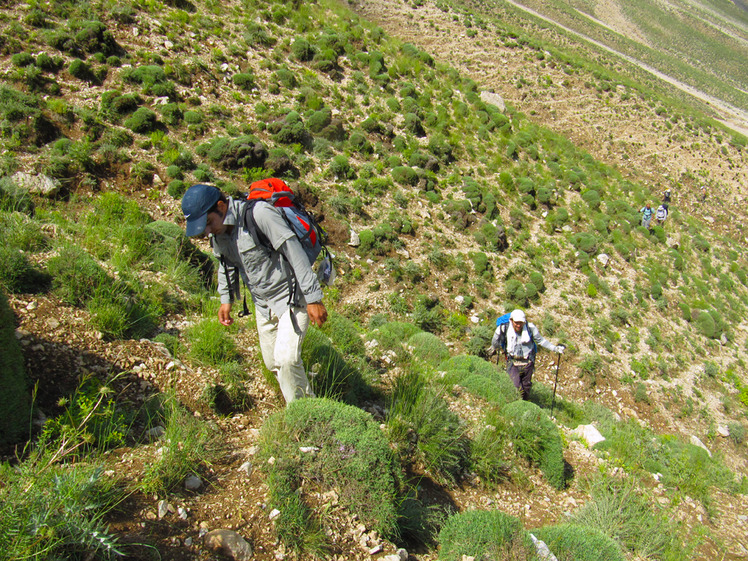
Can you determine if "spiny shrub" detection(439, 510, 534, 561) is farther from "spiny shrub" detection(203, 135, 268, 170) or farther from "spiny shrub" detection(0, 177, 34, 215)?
"spiny shrub" detection(203, 135, 268, 170)

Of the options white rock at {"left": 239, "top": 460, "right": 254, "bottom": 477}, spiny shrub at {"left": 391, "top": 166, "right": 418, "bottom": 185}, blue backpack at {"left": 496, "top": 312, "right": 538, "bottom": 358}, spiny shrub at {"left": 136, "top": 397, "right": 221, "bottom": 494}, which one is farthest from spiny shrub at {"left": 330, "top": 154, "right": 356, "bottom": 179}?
white rock at {"left": 239, "top": 460, "right": 254, "bottom": 477}

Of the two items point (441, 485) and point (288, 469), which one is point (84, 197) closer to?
point (288, 469)

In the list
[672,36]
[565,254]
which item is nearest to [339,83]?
[565,254]

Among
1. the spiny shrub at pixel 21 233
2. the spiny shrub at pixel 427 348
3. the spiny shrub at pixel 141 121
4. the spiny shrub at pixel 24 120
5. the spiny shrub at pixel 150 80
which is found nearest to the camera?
the spiny shrub at pixel 21 233

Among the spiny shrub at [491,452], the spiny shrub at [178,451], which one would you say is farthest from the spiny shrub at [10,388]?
the spiny shrub at [491,452]

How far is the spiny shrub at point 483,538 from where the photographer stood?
2922 millimetres

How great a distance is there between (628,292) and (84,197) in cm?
1502

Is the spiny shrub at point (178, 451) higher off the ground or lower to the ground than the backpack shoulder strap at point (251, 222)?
lower

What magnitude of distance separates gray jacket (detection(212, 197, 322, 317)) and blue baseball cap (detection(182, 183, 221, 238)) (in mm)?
160

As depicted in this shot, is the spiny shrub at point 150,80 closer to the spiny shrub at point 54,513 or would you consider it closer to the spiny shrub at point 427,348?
the spiny shrub at point 427,348

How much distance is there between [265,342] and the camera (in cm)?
359

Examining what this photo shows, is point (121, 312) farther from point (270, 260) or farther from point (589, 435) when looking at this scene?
point (589, 435)

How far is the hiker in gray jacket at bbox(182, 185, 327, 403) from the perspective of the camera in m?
3.06

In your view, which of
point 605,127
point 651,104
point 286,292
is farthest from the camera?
point 651,104
